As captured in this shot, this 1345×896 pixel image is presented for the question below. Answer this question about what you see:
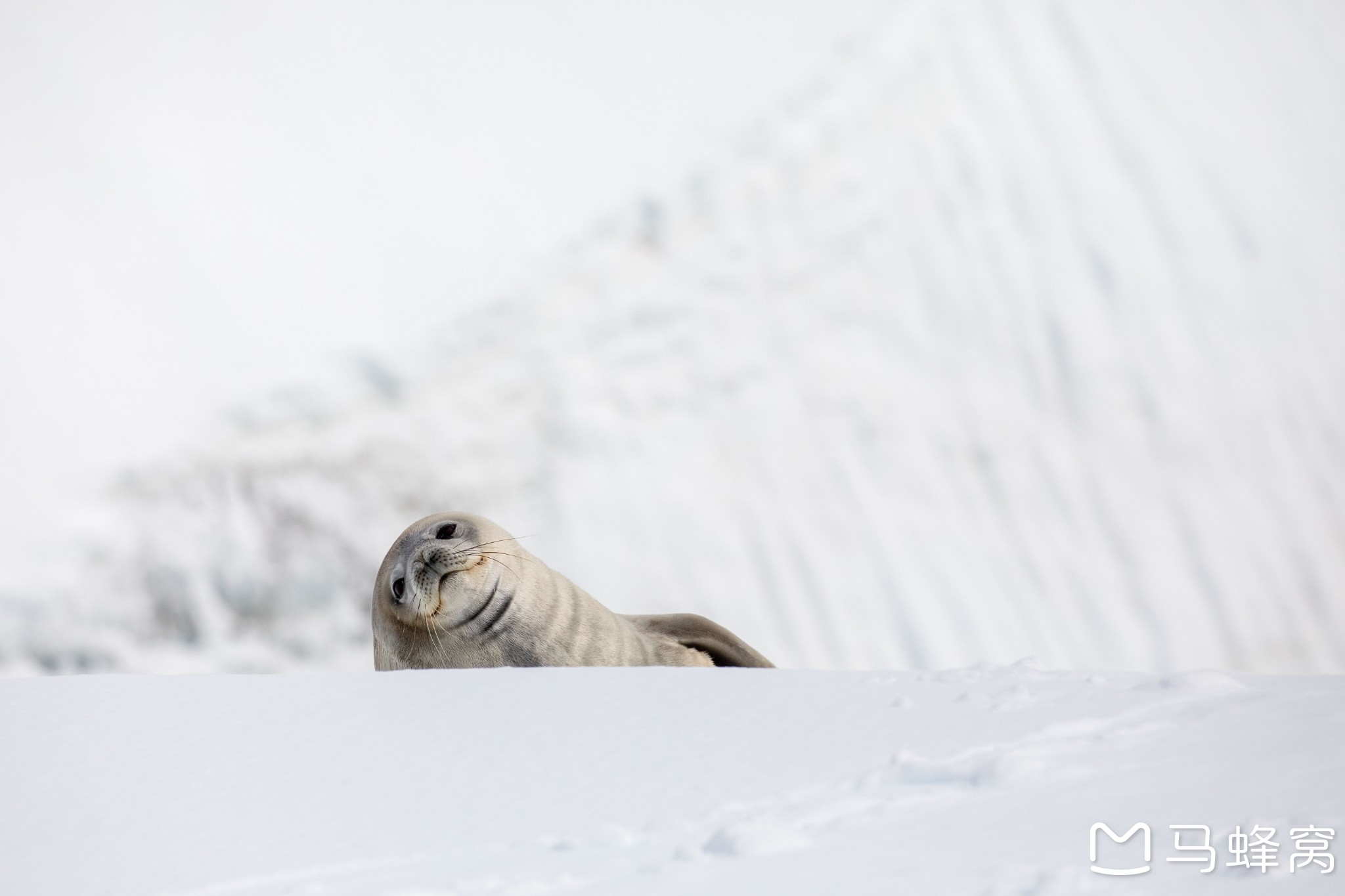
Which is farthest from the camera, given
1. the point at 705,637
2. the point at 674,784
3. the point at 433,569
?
the point at 705,637

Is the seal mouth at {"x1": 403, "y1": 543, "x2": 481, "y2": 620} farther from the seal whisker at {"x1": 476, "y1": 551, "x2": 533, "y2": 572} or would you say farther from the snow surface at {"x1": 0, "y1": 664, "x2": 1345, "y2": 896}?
the snow surface at {"x1": 0, "y1": 664, "x2": 1345, "y2": 896}

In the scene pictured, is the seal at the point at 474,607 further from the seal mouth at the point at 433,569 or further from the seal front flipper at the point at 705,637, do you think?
the seal front flipper at the point at 705,637

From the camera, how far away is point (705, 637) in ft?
11.4

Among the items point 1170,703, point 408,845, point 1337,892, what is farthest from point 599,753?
point 1337,892

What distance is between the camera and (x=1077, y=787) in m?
1.24

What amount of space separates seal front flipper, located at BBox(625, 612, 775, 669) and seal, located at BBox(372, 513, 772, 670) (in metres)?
0.45

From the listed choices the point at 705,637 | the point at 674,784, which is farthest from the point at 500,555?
the point at 674,784

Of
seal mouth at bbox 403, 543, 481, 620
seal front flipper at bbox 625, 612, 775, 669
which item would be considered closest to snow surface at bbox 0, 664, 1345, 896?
A: seal mouth at bbox 403, 543, 481, 620

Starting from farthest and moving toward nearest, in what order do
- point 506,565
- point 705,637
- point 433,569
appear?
point 705,637
point 506,565
point 433,569

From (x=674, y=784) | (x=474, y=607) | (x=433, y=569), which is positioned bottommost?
(x=674, y=784)

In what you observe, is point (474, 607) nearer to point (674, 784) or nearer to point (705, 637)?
point (705, 637)

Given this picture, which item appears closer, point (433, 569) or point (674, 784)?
point (674, 784)

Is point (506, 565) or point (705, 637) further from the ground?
point (506, 565)

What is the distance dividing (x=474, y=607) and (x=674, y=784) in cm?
149
